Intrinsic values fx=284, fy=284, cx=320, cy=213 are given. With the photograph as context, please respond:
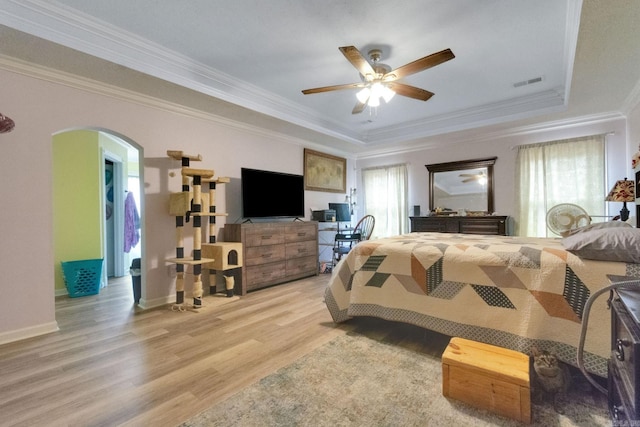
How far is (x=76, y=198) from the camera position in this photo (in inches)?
149

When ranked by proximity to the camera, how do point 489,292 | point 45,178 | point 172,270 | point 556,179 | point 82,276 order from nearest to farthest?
point 489,292, point 45,178, point 172,270, point 82,276, point 556,179

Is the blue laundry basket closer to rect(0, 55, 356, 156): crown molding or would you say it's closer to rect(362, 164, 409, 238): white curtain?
rect(0, 55, 356, 156): crown molding

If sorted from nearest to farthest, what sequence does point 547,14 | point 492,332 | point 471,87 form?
1. point 492,332
2. point 547,14
3. point 471,87

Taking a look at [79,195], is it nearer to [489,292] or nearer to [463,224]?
[489,292]

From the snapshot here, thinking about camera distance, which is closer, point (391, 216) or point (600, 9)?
point (600, 9)

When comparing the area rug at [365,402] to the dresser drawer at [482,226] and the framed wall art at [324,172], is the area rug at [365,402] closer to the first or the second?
the dresser drawer at [482,226]

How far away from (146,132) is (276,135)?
6.13 feet

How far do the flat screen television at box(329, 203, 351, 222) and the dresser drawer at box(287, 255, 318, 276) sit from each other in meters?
1.11

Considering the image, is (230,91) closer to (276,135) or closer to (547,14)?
(276,135)

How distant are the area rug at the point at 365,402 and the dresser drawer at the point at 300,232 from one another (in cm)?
236

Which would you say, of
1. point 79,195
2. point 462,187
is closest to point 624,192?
point 462,187

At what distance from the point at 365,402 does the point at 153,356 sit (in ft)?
4.83

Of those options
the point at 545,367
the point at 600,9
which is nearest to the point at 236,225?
the point at 545,367

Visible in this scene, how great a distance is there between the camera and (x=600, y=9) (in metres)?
1.81
